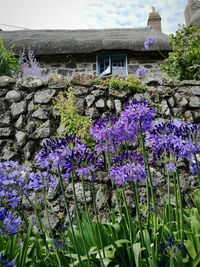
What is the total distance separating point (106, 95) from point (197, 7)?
29.5 ft

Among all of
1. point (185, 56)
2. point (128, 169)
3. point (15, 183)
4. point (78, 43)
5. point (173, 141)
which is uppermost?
point (78, 43)

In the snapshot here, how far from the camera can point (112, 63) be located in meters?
9.80

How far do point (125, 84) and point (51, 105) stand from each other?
3.47 feet

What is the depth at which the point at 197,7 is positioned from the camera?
38.9 feet

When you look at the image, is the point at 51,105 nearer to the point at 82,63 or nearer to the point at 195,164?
the point at 195,164

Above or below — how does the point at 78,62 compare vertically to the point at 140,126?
above

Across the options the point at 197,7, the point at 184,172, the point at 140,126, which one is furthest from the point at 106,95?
the point at 197,7

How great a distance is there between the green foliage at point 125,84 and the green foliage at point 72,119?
51 cm

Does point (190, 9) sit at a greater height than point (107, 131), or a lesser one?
greater

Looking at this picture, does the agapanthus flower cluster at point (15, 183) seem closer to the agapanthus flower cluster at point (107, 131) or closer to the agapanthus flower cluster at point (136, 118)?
the agapanthus flower cluster at point (107, 131)

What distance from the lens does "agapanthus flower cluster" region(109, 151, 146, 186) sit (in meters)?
1.76

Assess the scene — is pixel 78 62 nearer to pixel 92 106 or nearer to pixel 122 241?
pixel 92 106

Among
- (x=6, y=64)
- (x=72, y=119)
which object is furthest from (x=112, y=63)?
(x=72, y=119)

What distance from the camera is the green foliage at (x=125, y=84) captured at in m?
4.56
